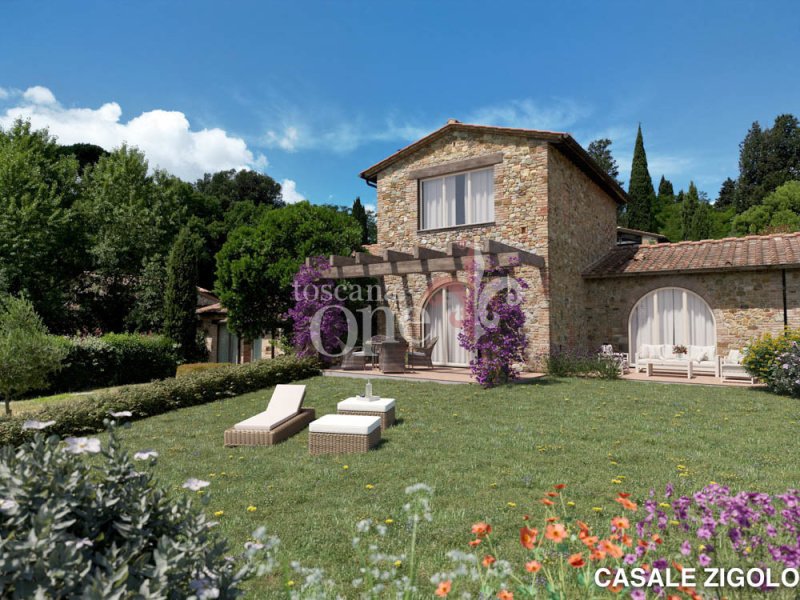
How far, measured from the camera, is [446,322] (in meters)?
15.5

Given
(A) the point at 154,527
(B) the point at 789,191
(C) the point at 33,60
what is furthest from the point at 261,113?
(B) the point at 789,191

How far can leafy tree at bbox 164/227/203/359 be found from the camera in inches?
847

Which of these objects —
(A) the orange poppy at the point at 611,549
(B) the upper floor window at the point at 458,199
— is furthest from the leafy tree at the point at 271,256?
(A) the orange poppy at the point at 611,549

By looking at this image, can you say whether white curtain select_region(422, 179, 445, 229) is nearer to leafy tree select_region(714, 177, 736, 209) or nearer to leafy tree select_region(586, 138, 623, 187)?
leafy tree select_region(586, 138, 623, 187)

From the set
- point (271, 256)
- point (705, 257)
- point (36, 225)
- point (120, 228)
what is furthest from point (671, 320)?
point (36, 225)

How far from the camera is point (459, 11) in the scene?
8828 millimetres

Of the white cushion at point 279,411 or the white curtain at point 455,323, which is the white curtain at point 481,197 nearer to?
the white curtain at point 455,323

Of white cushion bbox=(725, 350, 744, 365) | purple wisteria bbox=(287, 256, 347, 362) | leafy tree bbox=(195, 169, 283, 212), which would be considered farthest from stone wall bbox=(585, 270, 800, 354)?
leafy tree bbox=(195, 169, 283, 212)

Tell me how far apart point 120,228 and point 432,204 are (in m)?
17.0

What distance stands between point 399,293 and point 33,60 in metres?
10.9

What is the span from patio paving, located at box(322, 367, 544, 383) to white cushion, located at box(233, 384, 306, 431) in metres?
4.75

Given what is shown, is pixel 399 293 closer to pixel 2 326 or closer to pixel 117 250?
pixel 2 326

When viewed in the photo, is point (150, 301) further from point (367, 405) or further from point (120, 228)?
point (367, 405)

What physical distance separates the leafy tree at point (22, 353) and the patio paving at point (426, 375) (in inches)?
268
